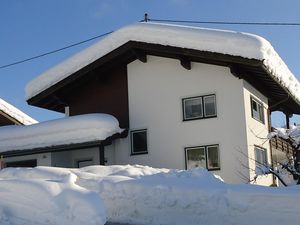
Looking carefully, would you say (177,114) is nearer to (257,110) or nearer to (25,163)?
(257,110)

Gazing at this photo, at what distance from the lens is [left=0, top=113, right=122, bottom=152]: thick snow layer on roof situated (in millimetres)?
18172

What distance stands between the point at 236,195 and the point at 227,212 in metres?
0.38

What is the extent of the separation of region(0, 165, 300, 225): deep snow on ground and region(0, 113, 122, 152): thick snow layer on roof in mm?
5754

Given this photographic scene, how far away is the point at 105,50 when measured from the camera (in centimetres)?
1859

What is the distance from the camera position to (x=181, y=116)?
711 inches

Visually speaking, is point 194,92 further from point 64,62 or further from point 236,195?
point 236,195

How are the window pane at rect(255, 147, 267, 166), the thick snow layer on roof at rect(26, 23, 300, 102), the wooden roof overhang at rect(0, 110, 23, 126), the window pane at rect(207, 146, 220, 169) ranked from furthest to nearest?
the wooden roof overhang at rect(0, 110, 23, 126)
the window pane at rect(255, 147, 267, 166)
the window pane at rect(207, 146, 220, 169)
the thick snow layer on roof at rect(26, 23, 300, 102)

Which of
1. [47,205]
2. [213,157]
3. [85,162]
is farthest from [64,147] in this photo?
[47,205]

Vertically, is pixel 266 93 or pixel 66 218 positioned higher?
pixel 266 93

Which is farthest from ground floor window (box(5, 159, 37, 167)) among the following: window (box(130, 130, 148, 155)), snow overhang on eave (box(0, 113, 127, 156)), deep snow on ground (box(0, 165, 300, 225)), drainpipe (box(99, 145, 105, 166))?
deep snow on ground (box(0, 165, 300, 225))

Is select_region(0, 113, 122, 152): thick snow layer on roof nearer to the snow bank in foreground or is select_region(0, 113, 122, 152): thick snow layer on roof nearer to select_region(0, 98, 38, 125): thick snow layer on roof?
select_region(0, 98, 38, 125): thick snow layer on roof

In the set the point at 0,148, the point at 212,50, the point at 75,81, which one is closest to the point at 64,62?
the point at 75,81

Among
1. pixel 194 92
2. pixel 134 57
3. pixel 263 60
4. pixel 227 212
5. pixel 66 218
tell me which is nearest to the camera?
pixel 66 218

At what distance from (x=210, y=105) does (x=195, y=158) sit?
184 centimetres
